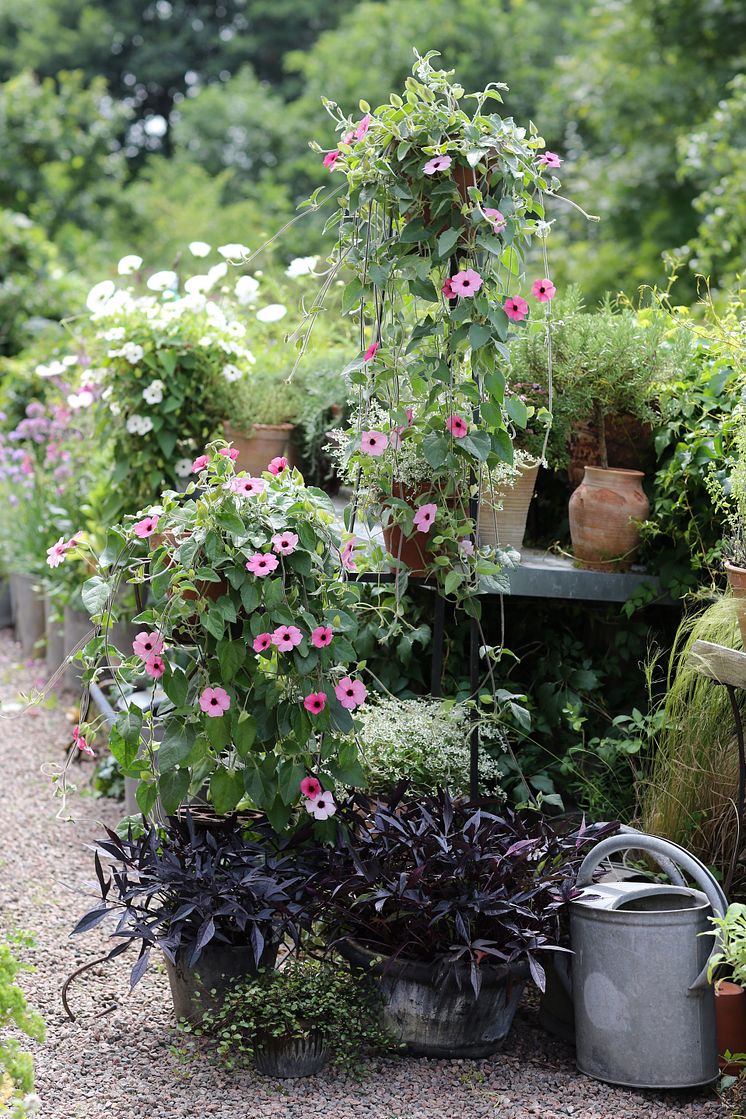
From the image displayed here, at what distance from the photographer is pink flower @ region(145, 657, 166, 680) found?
Answer: 2602 mm

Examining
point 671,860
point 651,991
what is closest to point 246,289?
point 671,860

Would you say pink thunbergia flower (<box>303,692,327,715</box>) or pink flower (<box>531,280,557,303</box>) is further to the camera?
pink flower (<box>531,280,557,303</box>)

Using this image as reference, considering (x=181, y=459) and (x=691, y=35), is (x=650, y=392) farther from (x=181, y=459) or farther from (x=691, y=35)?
(x=691, y=35)

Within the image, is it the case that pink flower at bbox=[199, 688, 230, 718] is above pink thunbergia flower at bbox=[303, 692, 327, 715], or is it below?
above

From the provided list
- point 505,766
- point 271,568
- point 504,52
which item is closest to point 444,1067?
point 505,766

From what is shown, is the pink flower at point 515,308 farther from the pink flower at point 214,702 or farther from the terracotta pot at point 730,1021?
the terracotta pot at point 730,1021

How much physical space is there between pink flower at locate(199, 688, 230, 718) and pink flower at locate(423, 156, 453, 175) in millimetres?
1262

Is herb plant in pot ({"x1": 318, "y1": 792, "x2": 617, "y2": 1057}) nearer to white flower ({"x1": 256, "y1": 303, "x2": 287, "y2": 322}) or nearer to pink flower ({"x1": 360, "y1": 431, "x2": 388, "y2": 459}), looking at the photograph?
pink flower ({"x1": 360, "y1": 431, "x2": 388, "y2": 459})

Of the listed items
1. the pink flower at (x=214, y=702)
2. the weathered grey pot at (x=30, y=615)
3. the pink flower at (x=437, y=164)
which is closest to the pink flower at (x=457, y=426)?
the pink flower at (x=437, y=164)

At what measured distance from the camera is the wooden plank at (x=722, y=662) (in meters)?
2.55

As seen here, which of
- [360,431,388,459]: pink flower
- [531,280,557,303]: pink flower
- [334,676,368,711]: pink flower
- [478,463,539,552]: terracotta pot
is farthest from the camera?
[478,463,539,552]: terracotta pot

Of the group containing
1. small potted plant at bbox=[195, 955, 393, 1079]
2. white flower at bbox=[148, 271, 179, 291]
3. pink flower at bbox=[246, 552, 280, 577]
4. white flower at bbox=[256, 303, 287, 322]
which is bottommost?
small potted plant at bbox=[195, 955, 393, 1079]

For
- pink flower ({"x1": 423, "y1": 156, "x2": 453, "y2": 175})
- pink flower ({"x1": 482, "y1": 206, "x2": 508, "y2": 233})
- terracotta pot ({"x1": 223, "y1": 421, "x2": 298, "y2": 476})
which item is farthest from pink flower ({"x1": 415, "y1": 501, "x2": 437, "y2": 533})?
terracotta pot ({"x1": 223, "y1": 421, "x2": 298, "y2": 476})

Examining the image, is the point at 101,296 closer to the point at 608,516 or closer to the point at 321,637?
the point at 608,516
